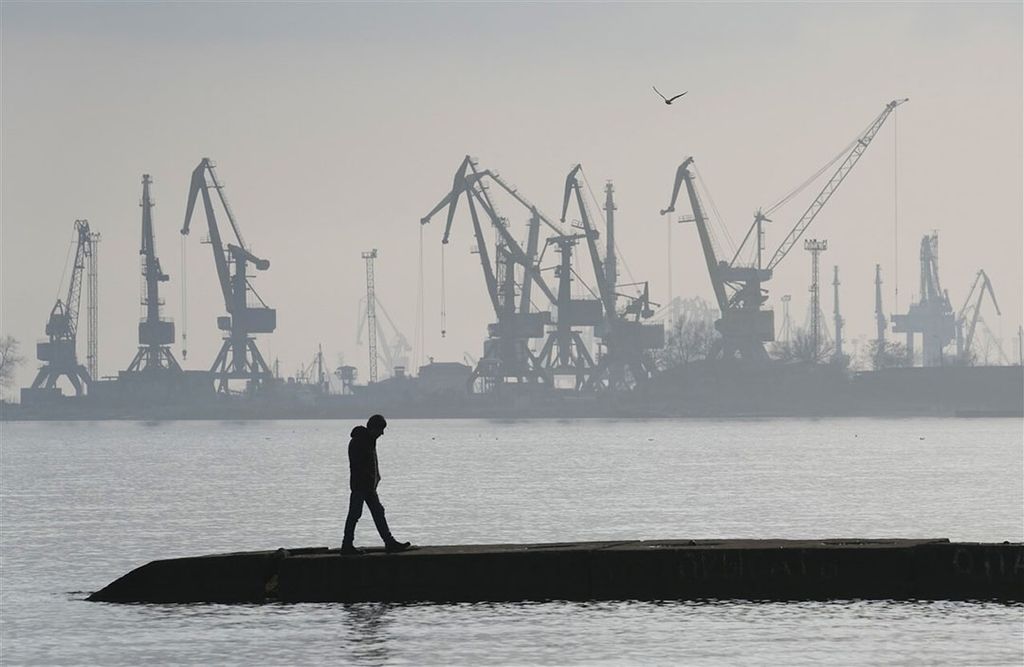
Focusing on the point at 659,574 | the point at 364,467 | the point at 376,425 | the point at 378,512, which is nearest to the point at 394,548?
the point at 378,512

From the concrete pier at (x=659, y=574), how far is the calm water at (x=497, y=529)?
217 millimetres

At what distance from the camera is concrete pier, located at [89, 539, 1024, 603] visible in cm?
2244

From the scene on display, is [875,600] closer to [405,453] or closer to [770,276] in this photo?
[405,453]

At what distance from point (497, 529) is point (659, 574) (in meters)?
20.3

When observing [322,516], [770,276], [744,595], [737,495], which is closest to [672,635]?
[744,595]

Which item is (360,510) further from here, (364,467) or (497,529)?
(497,529)

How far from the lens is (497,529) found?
42.7 m

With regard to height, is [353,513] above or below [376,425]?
below

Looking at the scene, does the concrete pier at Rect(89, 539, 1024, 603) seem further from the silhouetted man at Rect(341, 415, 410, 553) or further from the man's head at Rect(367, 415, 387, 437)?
the man's head at Rect(367, 415, 387, 437)

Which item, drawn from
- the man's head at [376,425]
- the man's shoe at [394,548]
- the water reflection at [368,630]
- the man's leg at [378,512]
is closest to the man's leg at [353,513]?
the man's leg at [378,512]

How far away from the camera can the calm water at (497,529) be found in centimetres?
2056

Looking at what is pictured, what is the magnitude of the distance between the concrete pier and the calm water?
22 centimetres

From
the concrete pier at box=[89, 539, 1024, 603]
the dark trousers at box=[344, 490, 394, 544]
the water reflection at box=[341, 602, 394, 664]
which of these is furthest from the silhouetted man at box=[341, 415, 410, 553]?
the water reflection at box=[341, 602, 394, 664]

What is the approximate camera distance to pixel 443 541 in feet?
128
